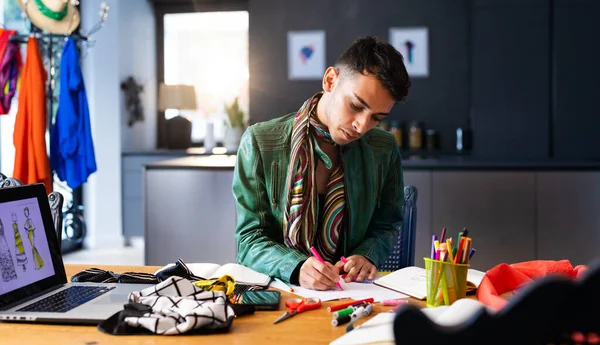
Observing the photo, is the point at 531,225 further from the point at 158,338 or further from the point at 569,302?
the point at 569,302

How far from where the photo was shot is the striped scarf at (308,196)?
5.56 ft

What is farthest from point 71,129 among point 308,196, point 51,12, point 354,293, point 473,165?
point 354,293

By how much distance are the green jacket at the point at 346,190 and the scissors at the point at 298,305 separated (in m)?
0.38

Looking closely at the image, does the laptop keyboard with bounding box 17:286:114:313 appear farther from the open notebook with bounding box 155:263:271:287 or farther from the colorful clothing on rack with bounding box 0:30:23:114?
the colorful clothing on rack with bounding box 0:30:23:114

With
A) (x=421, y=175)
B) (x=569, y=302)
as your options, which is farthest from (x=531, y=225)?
(x=569, y=302)

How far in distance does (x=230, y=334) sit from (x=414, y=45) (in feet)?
16.8

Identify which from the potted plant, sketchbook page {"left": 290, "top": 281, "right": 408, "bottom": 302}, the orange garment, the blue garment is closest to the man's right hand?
sketchbook page {"left": 290, "top": 281, "right": 408, "bottom": 302}

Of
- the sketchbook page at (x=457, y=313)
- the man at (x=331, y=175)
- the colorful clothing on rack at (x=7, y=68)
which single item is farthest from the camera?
the colorful clothing on rack at (x=7, y=68)

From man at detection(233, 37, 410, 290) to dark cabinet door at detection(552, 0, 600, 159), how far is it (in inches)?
153

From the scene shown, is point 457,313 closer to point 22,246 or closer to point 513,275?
point 513,275

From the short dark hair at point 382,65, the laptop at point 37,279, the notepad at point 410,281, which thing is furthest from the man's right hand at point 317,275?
the short dark hair at point 382,65

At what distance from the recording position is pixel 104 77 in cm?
566

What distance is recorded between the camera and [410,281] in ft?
4.63

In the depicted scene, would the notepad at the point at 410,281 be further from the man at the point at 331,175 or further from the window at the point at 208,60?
the window at the point at 208,60
